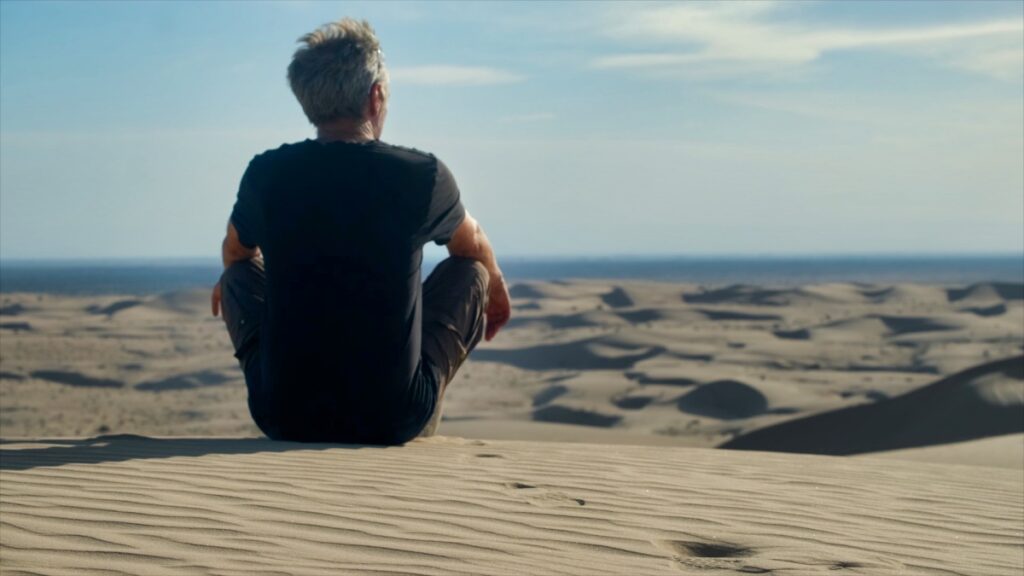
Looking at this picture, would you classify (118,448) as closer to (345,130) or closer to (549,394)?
(345,130)

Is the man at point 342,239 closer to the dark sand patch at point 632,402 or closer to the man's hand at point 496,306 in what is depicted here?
the man's hand at point 496,306

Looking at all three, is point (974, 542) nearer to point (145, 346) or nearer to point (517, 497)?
point (517, 497)

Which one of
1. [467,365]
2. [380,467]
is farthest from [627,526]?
[467,365]

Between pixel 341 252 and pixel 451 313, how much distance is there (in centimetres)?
70

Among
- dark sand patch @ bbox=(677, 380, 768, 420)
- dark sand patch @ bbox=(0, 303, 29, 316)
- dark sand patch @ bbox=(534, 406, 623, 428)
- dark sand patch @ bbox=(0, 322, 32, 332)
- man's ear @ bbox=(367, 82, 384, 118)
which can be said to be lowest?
dark sand patch @ bbox=(0, 303, 29, 316)

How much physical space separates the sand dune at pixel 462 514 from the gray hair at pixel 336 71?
1.29 meters

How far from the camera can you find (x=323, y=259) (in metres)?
4.51

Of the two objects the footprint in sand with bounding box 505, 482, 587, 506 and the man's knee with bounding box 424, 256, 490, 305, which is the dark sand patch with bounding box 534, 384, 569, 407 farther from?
the footprint in sand with bounding box 505, 482, 587, 506

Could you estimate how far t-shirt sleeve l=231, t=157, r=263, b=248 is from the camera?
4555 mm

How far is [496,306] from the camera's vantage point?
5.33 metres

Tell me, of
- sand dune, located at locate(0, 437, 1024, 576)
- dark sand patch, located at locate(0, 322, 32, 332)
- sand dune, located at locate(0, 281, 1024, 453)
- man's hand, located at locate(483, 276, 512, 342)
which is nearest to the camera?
sand dune, located at locate(0, 437, 1024, 576)

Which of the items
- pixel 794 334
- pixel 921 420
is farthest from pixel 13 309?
pixel 921 420

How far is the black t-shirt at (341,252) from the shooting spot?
4.49m

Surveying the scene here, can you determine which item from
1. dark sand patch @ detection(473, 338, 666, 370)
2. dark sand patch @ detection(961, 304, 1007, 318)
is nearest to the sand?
dark sand patch @ detection(473, 338, 666, 370)
